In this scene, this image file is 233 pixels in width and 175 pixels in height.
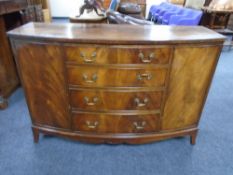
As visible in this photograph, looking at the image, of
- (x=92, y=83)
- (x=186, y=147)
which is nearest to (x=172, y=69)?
(x=92, y=83)

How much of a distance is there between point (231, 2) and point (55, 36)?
16.4 ft

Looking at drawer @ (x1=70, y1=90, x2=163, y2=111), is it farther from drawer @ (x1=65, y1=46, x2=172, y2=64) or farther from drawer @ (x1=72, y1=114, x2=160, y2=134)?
drawer @ (x1=65, y1=46, x2=172, y2=64)

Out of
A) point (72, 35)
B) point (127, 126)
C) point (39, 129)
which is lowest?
point (39, 129)

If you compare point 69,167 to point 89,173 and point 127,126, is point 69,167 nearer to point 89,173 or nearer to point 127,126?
point 89,173

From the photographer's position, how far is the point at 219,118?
1881mm

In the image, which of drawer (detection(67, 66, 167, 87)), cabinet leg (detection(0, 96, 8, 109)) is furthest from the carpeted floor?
drawer (detection(67, 66, 167, 87))

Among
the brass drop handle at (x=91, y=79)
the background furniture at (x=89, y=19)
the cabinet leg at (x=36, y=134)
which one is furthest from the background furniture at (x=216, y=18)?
the cabinet leg at (x=36, y=134)

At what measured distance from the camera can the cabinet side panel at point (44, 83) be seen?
1.12 metres

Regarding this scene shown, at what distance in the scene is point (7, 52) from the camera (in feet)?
6.97

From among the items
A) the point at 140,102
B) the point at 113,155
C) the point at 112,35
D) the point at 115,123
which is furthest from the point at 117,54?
the point at 113,155

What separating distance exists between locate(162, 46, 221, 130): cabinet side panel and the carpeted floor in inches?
9.7

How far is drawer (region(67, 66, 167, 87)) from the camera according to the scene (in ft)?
3.71

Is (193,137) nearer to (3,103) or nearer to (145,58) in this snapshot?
(145,58)

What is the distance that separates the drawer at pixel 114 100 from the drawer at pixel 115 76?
0.07 meters
